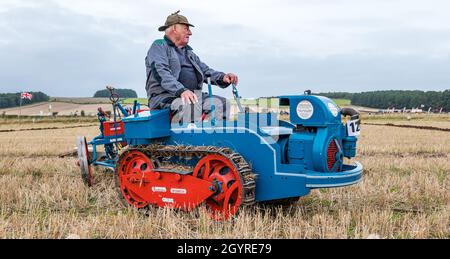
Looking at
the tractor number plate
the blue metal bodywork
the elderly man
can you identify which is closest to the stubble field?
the blue metal bodywork

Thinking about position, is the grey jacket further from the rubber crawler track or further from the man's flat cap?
the rubber crawler track

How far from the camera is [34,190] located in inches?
303

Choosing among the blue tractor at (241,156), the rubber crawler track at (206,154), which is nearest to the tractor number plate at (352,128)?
the blue tractor at (241,156)

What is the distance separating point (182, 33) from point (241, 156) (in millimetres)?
2116

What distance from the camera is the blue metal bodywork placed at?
5172mm

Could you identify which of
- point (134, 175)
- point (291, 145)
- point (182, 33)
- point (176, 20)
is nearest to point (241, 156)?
point (291, 145)

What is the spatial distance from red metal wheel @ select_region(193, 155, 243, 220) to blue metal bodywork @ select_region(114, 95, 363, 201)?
8.9 inches

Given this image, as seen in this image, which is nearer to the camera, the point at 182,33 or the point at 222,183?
the point at 222,183

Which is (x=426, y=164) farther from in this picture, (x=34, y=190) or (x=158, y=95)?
(x=34, y=190)

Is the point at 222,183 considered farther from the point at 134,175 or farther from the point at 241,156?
the point at 134,175

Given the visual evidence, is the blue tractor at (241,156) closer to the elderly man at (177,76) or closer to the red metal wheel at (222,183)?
the red metal wheel at (222,183)

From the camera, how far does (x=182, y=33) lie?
6.54 meters

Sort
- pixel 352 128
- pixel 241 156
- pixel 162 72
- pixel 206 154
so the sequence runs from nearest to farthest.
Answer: pixel 241 156, pixel 206 154, pixel 352 128, pixel 162 72
